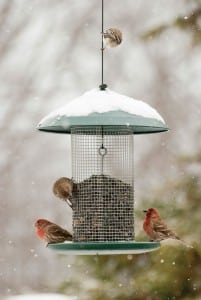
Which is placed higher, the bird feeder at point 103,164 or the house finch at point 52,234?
the bird feeder at point 103,164

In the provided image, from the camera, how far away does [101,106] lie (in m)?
6.38

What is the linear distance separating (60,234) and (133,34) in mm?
9380

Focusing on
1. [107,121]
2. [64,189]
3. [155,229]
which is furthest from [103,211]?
[107,121]

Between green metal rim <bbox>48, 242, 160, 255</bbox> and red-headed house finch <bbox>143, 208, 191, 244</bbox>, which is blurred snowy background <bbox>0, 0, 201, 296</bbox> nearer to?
red-headed house finch <bbox>143, 208, 191, 244</bbox>

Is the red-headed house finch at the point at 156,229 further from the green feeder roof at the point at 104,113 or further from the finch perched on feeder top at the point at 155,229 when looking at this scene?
the green feeder roof at the point at 104,113

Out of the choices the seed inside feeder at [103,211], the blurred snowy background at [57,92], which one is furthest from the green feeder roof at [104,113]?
the blurred snowy background at [57,92]

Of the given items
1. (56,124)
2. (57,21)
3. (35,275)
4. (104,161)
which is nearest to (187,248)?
(104,161)

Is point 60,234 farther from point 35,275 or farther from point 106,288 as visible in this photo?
point 35,275

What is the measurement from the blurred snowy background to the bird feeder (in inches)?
278

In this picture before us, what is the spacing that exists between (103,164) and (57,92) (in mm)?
8837

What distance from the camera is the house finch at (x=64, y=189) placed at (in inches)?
266

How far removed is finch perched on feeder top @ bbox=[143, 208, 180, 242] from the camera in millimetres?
6961

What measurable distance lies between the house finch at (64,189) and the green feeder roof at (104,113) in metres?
0.41

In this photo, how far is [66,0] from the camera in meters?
16.6
